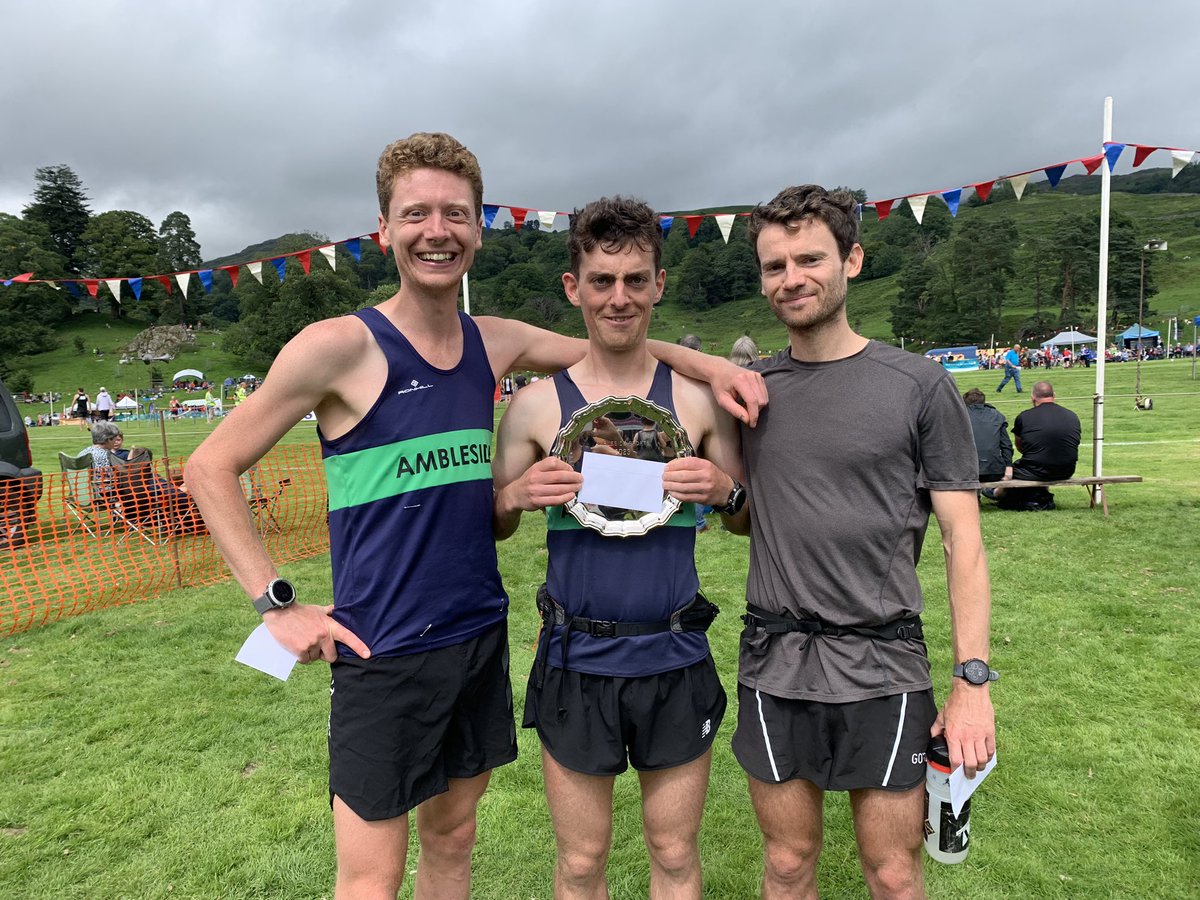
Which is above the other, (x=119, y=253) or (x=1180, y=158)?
(x=119, y=253)

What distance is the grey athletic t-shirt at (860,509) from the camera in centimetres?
209

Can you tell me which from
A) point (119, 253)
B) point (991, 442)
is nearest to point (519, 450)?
point (991, 442)

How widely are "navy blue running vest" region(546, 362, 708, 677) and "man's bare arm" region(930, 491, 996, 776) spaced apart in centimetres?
77

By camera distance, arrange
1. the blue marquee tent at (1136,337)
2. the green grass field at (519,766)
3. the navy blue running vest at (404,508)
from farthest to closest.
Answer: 1. the blue marquee tent at (1136,337)
2. the green grass field at (519,766)
3. the navy blue running vest at (404,508)

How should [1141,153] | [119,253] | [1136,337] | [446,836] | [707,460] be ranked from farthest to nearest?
[119,253], [1136,337], [1141,153], [446,836], [707,460]

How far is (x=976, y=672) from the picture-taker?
204 centimetres

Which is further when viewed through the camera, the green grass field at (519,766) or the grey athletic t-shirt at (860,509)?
the green grass field at (519,766)

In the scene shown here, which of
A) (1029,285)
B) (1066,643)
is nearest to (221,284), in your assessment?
(1029,285)

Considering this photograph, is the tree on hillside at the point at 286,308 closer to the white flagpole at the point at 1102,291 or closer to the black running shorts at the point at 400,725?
the white flagpole at the point at 1102,291

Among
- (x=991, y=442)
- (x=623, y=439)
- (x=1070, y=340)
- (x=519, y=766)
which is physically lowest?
(x=519, y=766)

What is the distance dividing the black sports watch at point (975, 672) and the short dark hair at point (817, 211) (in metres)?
1.29

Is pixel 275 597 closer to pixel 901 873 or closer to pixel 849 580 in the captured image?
pixel 849 580

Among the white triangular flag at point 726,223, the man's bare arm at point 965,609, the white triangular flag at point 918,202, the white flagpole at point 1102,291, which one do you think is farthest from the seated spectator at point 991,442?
the man's bare arm at point 965,609

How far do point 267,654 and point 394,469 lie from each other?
24.9 inches
